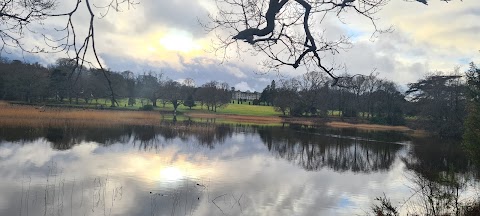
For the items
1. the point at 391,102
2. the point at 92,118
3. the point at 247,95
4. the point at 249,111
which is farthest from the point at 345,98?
the point at 247,95

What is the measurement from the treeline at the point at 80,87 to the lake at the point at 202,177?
2.53m

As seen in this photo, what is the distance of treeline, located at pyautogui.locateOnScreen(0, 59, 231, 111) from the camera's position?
2.39 m

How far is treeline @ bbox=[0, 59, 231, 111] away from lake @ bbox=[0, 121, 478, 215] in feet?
8.31

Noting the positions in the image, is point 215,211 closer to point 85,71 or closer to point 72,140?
point 85,71

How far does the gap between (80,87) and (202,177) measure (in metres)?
12.0

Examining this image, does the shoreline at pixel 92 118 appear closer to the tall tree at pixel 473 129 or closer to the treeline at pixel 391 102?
the treeline at pixel 391 102

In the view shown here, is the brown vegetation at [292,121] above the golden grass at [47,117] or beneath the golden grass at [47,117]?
beneath

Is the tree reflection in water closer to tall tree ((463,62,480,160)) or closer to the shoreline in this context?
tall tree ((463,62,480,160))

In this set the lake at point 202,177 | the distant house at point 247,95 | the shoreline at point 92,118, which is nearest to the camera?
the lake at point 202,177

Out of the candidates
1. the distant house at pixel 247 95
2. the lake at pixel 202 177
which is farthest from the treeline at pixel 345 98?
the distant house at pixel 247 95

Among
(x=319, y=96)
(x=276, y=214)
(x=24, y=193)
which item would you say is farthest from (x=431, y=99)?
(x=24, y=193)

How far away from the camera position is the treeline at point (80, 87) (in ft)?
7.84

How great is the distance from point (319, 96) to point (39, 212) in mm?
56674

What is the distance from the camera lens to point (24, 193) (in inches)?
412
